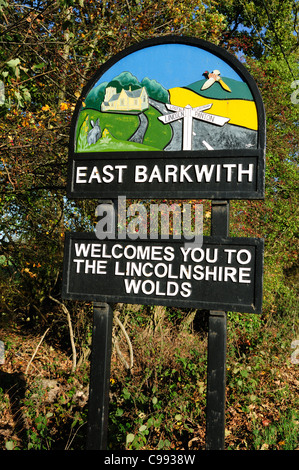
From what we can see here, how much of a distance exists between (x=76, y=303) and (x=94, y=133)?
179 inches

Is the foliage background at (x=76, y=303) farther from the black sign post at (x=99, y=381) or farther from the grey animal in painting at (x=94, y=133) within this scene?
the black sign post at (x=99, y=381)

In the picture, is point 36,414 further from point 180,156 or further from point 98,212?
point 180,156

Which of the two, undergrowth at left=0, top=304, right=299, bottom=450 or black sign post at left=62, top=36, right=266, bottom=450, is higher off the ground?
black sign post at left=62, top=36, right=266, bottom=450

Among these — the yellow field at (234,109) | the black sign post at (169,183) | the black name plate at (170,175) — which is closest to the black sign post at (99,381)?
the black sign post at (169,183)

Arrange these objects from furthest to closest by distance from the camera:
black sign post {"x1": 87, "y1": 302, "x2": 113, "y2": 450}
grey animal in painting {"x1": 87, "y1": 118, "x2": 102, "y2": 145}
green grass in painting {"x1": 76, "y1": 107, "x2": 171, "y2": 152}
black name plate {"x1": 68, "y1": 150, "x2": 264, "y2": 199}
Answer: grey animal in painting {"x1": 87, "y1": 118, "x2": 102, "y2": 145} → green grass in painting {"x1": 76, "y1": 107, "x2": 171, "y2": 152} → black sign post {"x1": 87, "y1": 302, "x2": 113, "y2": 450} → black name plate {"x1": 68, "y1": 150, "x2": 264, "y2": 199}

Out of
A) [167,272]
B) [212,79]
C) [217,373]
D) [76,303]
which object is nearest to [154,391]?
[217,373]

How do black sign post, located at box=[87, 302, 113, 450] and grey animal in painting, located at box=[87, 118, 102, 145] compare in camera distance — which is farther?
grey animal in painting, located at box=[87, 118, 102, 145]

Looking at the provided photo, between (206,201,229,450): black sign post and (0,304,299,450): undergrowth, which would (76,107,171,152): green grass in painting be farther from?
(0,304,299,450): undergrowth

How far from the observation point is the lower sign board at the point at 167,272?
10.7 feet

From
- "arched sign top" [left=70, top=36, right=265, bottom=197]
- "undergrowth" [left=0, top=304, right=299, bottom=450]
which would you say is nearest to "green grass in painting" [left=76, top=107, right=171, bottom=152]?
"arched sign top" [left=70, top=36, right=265, bottom=197]

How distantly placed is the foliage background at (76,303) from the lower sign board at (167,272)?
137cm

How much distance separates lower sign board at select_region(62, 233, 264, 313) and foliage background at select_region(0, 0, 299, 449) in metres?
1.37

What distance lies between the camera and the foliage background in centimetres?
499
